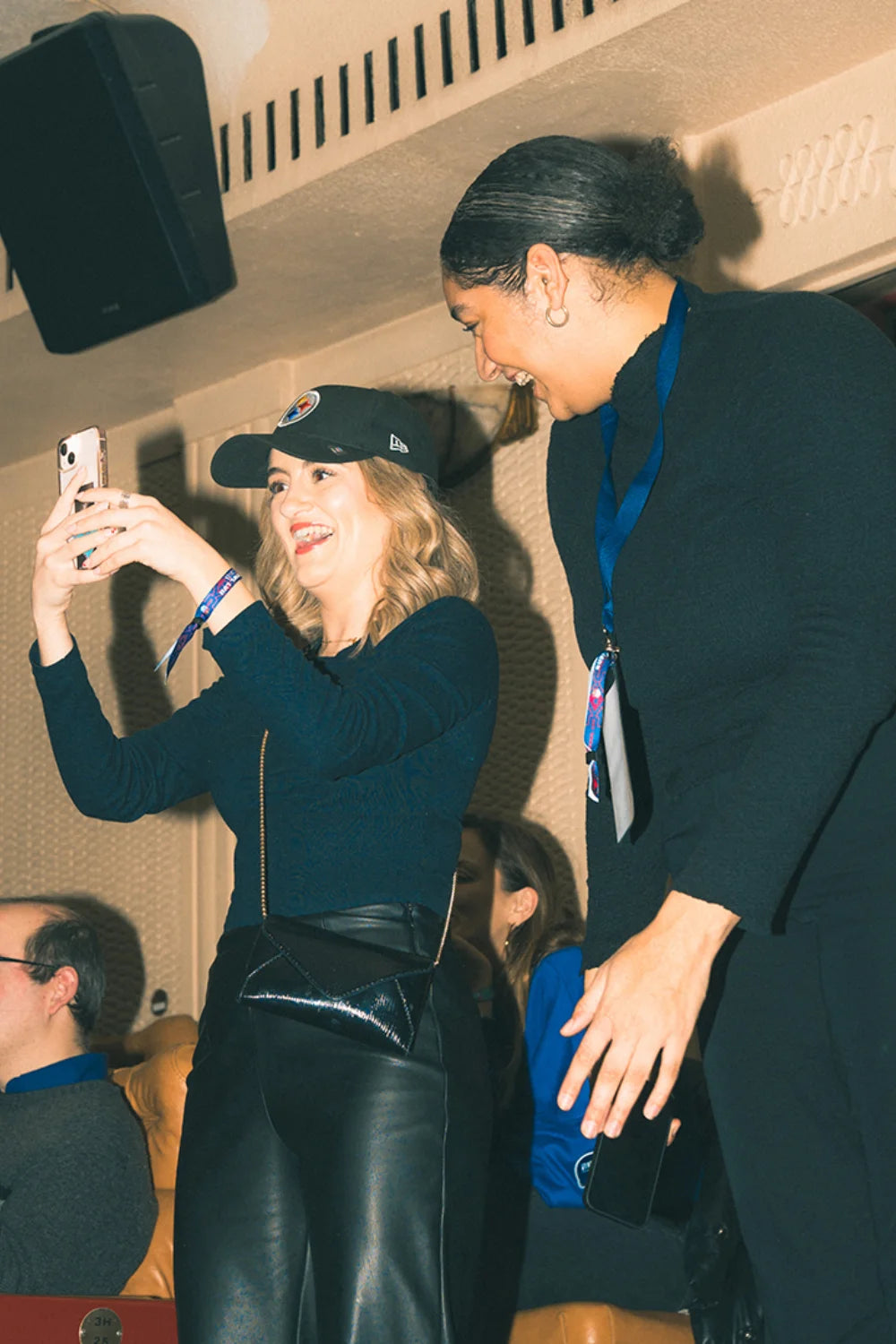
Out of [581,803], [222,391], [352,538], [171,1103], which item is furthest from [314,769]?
[222,391]

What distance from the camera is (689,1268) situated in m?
2.11

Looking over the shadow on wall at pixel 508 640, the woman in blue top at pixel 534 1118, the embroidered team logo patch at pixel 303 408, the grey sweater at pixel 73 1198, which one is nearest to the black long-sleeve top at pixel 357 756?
the embroidered team logo patch at pixel 303 408

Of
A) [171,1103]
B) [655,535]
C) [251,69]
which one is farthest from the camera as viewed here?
[251,69]

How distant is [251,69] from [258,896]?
2236 mm

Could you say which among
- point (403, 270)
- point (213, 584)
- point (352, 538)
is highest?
point (213, 584)

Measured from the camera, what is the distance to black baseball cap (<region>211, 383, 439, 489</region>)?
5.91 ft

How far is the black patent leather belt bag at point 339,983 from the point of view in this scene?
1.39 m

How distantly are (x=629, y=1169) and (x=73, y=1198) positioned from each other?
4.18 feet

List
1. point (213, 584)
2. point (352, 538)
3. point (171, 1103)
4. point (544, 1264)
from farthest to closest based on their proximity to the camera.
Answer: point (171, 1103) → point (544, 1264) → point (352, 538) → point (213, 584)

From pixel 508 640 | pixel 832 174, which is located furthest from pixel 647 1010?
pixel 508 640

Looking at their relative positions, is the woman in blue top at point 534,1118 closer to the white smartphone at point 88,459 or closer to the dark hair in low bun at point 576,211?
the white smartphone at point 88,459

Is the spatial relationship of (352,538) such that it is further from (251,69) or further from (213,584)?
(251,69)

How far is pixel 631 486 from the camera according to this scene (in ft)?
4.13

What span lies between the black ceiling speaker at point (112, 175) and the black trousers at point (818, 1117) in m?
2.42
